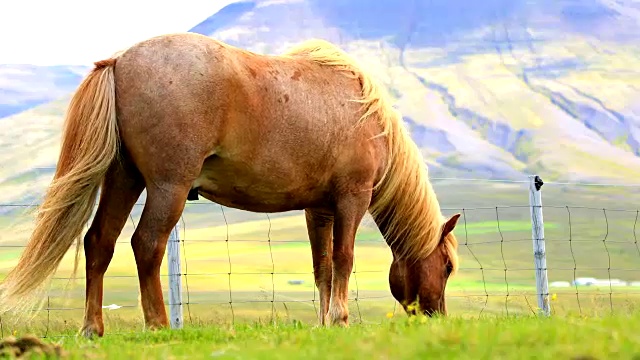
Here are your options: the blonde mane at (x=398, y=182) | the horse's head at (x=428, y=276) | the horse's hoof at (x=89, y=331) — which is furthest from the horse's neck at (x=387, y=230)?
the horse's hoof at (x=89, y=331)

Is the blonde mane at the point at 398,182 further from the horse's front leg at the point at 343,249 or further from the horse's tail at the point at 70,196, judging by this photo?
the horse's tail at the point at 70,196

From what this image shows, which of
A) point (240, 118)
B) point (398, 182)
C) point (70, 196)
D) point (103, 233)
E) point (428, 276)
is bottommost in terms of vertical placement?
point (428, 276)

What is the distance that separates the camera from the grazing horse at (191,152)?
6016 millimetres

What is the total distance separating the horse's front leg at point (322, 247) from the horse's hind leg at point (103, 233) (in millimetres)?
1882

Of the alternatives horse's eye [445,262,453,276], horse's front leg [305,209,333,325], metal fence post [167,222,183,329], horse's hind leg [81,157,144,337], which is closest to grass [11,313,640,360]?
horse's hind leg [81,157,144,337]

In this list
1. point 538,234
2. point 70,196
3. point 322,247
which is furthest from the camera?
point 538,234

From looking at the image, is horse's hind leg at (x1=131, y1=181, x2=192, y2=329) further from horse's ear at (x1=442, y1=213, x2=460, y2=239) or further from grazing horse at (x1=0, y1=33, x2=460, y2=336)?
horse's ear at (x1=442, y1=213, x2=460, y2=239)

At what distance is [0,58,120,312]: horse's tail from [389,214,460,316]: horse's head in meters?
2.86

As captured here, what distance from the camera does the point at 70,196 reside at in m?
6.10

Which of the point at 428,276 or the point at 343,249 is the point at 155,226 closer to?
the point at 343,249

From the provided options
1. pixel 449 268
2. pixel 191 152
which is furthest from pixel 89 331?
pixel 449 268

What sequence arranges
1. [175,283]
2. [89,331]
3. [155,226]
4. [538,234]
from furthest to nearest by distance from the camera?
[538,234] < [175,283] < [89,331] < [155,226]

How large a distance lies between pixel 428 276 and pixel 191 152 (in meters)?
2.72

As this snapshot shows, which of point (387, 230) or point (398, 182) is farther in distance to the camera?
point (387, 230)
